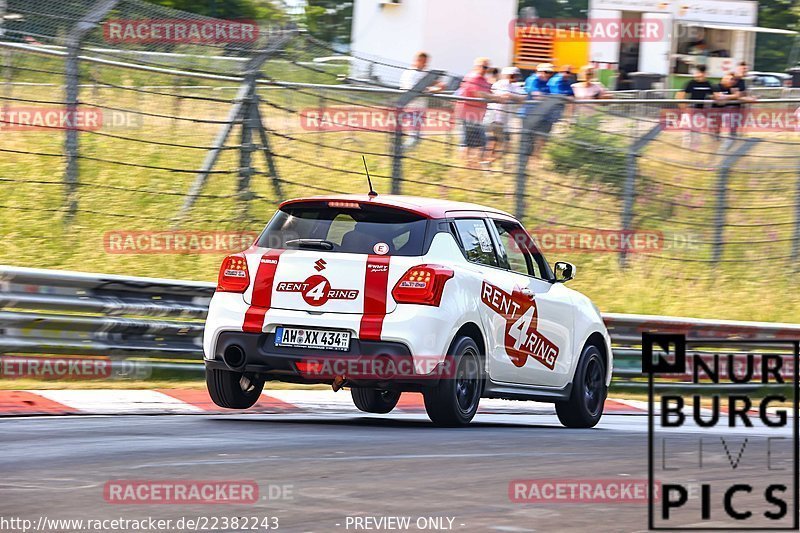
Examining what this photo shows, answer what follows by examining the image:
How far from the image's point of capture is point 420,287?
927 centimetres

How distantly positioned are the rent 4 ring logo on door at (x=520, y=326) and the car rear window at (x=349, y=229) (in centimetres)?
67

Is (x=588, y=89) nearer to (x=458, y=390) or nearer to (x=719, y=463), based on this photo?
(x=458, y=390)

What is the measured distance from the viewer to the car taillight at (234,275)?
9.62 metres

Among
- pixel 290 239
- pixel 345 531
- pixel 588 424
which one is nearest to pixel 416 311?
pixel 290 239

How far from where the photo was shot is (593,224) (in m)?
17.6

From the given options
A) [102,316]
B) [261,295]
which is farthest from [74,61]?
[261,295]

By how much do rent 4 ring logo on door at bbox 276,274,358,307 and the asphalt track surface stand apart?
837 millimetres

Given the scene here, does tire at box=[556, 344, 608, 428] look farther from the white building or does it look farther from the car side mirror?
the white building

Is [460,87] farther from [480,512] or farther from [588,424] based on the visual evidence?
[480,512]

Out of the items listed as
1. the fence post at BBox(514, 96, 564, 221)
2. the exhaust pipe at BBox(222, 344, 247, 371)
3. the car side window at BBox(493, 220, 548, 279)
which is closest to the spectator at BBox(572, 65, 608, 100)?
the fence post at BBox(514, 96, 564, 221)

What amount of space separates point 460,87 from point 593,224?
226 cm

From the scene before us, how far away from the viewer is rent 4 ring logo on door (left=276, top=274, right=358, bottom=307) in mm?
9328

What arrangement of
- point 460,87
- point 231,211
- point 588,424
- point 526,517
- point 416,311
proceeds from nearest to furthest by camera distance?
point 526,517, point 416,311, point 588,424, point 231,211, point 460,87

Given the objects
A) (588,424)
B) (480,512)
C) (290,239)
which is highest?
(290,239)
